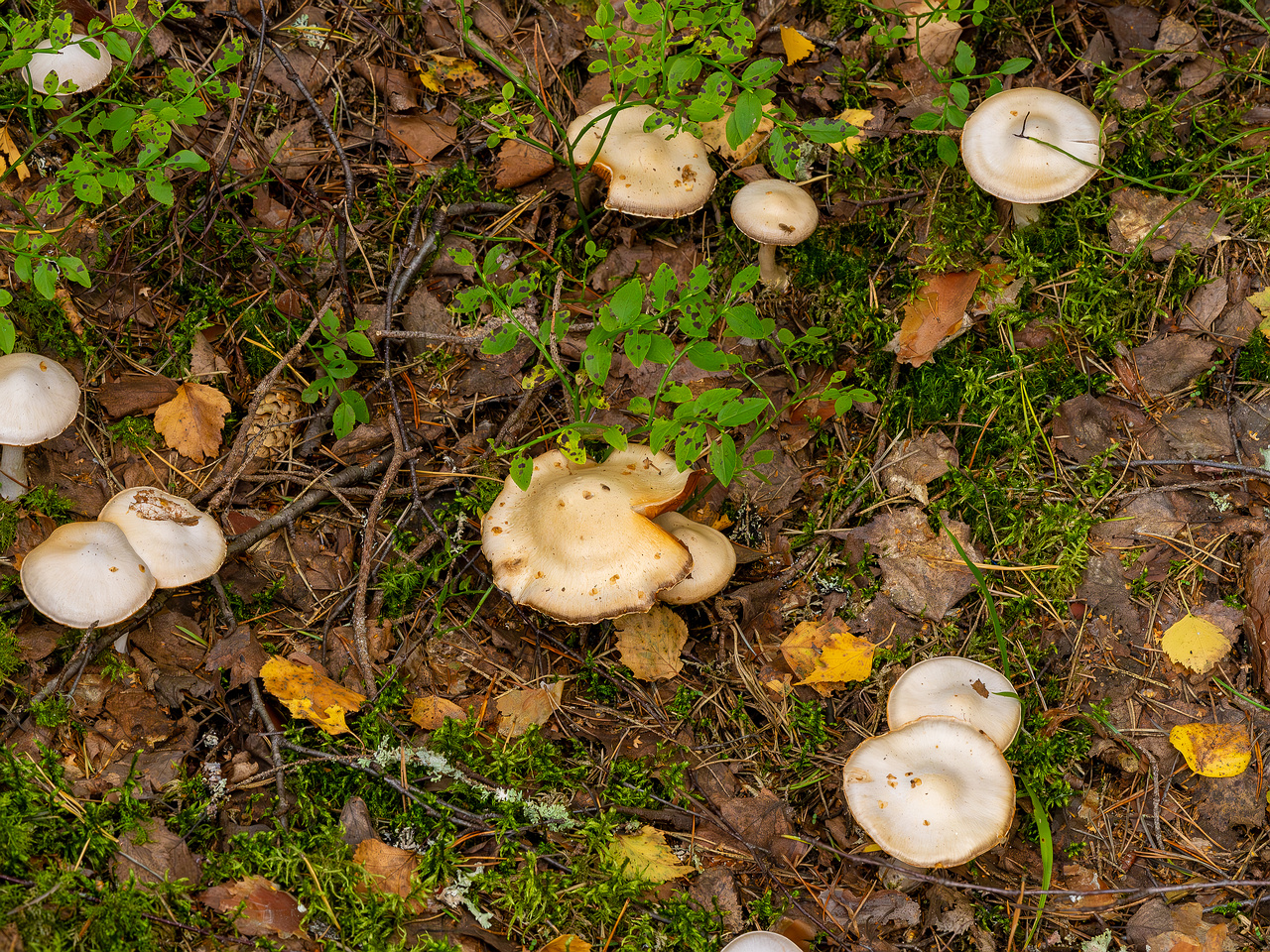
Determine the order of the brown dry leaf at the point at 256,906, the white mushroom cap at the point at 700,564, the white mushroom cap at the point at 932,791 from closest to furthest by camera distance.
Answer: the brown dry leaf at the point at 256,906 < the white mushroom cap at the point at 932,791 < the white mushroom cap at the point at 700,564

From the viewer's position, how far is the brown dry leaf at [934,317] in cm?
428

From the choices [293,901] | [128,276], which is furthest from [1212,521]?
[128,276]

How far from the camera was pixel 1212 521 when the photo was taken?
4055 millimetres

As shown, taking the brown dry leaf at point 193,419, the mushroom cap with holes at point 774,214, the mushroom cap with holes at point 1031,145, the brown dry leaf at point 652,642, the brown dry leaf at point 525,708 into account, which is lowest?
the brown dry leaf at point 525,708

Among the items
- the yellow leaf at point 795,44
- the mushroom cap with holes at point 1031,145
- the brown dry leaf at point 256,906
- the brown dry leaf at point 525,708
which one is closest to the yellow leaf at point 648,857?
the brown dry leaf at point 525,708

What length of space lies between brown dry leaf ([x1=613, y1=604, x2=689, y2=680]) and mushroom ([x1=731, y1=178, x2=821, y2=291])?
191 centimetres

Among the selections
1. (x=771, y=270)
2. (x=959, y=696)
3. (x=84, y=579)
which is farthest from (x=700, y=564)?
(x=84, y=579)

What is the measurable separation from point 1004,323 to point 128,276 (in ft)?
14.7

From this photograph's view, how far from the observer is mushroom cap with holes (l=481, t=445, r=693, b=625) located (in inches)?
140

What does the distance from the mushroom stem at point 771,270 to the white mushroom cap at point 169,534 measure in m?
3.02

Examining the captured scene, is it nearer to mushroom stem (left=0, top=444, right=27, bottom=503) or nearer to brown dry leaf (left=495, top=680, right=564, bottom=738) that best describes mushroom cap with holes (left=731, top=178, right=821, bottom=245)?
brown dry leaf (left=495, top=680, right=564, bottom=738)

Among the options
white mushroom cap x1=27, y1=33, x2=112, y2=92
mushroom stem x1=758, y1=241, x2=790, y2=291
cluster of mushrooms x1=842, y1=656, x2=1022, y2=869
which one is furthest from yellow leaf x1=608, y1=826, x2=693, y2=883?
white mushroom cap x1=27, y1=33, x2=112, y2=92

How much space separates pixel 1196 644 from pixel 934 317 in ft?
6.47

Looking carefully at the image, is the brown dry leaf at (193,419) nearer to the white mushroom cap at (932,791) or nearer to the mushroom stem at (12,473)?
the mushroom stem at (12,473)
